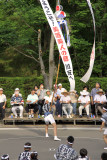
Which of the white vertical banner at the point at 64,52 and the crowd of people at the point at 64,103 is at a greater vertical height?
the white vertical banner at the point at 64,52

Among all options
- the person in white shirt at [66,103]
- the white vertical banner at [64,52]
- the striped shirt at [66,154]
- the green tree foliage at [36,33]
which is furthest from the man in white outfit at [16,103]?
the striped shirt at [66,154]

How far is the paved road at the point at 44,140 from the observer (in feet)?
36.8

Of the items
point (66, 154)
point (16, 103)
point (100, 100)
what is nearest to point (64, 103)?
point (100, 100)

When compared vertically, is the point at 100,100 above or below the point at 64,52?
below

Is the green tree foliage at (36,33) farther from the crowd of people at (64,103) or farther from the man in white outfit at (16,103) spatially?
the man in white outfit at (16,103)

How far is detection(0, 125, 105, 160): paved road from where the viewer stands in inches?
441

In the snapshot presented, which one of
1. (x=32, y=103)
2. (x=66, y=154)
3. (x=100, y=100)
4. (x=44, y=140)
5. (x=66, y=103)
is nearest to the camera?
(x=66, y=154)

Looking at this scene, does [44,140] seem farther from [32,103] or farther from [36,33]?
[36,33]

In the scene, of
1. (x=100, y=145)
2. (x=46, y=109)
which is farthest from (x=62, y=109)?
(x=100, y=145)

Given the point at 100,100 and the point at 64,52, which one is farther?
the point at 100,100

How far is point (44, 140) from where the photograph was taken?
43.2 ft

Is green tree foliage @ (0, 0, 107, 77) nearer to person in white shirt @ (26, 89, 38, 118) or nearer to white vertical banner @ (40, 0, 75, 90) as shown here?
person in white shirt @ (26, 89, 38, 118)

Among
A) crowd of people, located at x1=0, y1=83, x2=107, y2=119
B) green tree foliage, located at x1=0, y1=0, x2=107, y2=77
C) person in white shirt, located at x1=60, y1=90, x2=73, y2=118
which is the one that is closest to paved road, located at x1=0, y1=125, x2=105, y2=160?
person in white shirt, located at x1=60, y1=90, x2=73, y2=118

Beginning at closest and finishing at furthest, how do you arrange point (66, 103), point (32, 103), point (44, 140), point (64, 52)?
point (44, 140), point (64, 52), point (66, 103), point (32, 103)
